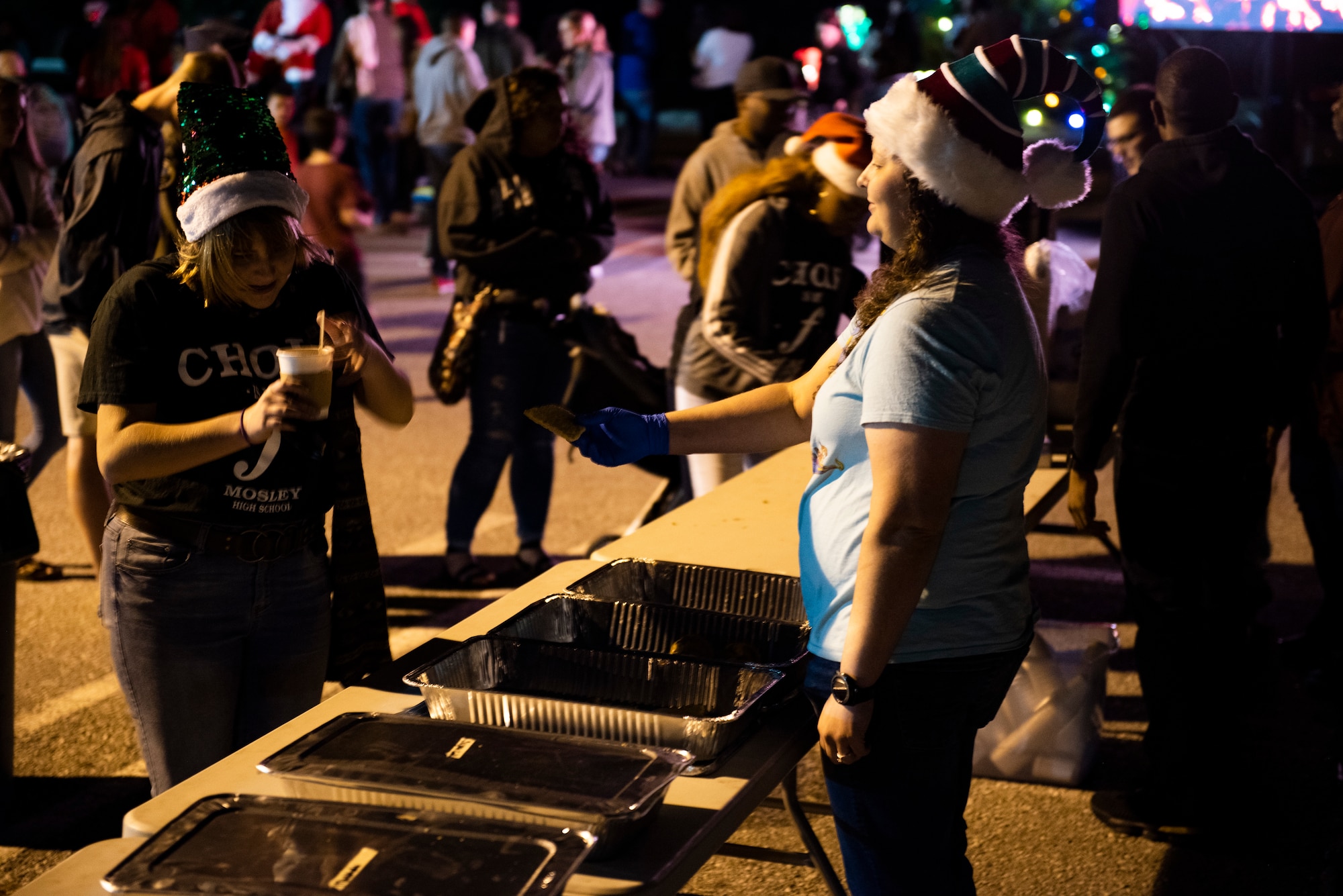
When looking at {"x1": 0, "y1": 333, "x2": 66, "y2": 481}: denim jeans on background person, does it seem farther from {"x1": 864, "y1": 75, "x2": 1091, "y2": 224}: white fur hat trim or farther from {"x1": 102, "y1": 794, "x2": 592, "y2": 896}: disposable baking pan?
{"x1": 864, "y1": 75, "x2": 1091, "y2": 224}: white fur hat trim

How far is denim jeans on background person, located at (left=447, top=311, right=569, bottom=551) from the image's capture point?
18.2 feet

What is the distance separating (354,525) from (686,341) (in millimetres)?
Answer: 2323

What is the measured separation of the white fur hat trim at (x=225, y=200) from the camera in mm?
2537

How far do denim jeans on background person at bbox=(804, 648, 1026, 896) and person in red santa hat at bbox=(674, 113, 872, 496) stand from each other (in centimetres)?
234

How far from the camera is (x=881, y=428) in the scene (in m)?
2.10

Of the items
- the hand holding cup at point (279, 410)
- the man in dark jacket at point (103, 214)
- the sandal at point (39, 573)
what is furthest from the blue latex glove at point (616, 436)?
the sandal at point (39, 573)

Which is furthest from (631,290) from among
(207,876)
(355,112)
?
(207,876)

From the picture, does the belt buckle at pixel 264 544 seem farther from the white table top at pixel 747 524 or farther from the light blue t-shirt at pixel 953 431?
the light blue t-shirt at pixel 953 431

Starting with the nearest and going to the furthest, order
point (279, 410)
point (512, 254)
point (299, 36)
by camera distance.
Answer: point (279, 410)
point (512, 254)
point (299, 36)

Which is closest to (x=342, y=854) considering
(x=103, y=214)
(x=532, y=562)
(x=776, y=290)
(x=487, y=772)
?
(x=487, y=772)

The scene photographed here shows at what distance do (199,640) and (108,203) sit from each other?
2676mm

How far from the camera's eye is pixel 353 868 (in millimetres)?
1774

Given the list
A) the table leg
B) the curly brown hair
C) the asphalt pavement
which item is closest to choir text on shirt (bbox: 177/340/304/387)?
the curly brown hair

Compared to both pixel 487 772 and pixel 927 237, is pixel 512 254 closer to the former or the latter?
pixel 927 237
